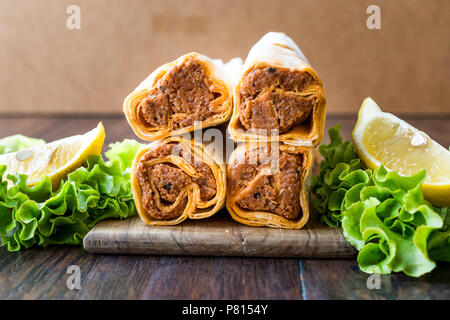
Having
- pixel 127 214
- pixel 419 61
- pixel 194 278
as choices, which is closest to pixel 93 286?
pixel 194 278

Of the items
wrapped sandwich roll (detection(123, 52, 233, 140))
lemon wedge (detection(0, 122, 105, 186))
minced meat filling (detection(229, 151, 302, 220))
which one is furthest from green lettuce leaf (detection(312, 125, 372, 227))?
lemon wedge (detection(0, 122, 105, 186))

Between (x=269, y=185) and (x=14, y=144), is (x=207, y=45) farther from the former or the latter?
(x=269, y=185)

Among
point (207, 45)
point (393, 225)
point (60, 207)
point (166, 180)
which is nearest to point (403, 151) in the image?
point (393, 225)

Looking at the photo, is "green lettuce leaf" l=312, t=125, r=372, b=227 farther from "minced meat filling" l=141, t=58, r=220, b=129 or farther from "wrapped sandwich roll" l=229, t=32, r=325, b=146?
"minced meat filling" l=141, t=58, r=220, b=129

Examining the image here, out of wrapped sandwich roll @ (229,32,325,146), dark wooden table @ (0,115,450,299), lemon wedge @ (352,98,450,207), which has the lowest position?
dark wooden table @ (0,115,450,299)

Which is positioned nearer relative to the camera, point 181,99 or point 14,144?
point 181,99
